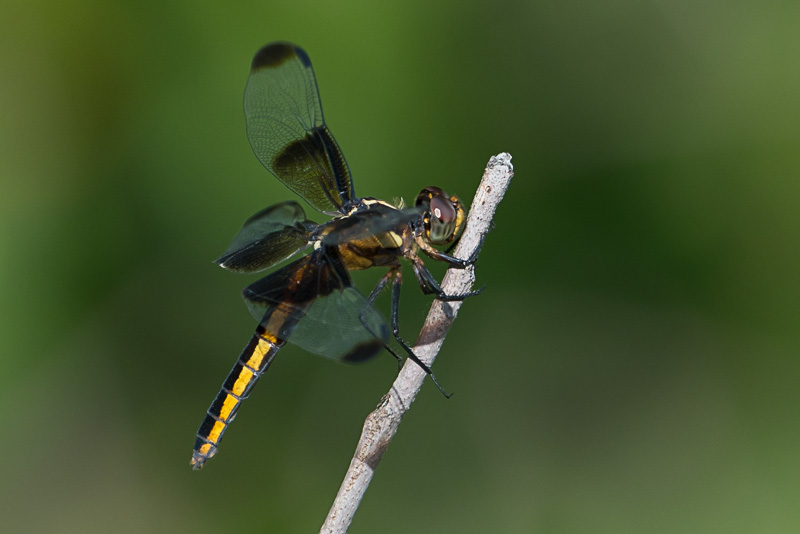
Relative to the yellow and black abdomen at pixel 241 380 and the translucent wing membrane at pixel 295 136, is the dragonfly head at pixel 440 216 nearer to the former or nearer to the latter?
the translucent wing membrane at pixel 295 136

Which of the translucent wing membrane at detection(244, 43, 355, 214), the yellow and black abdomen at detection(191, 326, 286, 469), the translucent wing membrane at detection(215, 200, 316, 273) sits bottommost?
the yellow and black abdomen at detection(191, 326, 286, 469)

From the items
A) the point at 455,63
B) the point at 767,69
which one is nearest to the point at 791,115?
the point at 767,69

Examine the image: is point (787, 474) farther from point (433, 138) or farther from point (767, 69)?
point (433, 138)

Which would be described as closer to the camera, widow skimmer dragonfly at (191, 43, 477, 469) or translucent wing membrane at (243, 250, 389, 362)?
translucent wing membrane at (243, 250, 389, 362)

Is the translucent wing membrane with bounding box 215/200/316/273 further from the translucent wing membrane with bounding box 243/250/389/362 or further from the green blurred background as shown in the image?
the green blurred background

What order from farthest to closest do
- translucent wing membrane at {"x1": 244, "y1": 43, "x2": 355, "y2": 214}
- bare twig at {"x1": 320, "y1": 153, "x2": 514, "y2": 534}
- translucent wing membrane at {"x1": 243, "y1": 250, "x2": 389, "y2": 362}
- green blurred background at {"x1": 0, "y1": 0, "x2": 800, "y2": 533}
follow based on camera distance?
1. green blurred background at {"x1": 0, "y1": 0, "x2": 800, "y2": 533}
2. translucent wing membrane at {"x1": 244, "y1": 43, "x2": 355, "y2": 214}
3. translucent wing membrane at {"x1": 243, "y1": 250, "x2": 389, "y2": 362}
4. bare twig at {"x1": 320, "y1": 153, "x2": 514, "y2": 534}

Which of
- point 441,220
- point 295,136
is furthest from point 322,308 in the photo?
point 295,136

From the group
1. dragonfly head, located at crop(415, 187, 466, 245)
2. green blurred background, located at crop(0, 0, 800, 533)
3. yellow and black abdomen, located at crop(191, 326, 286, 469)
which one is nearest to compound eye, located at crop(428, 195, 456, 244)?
dragonfly head, located at crop(415, 187, 466, 245)

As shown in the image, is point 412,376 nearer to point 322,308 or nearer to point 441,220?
point 322,308
